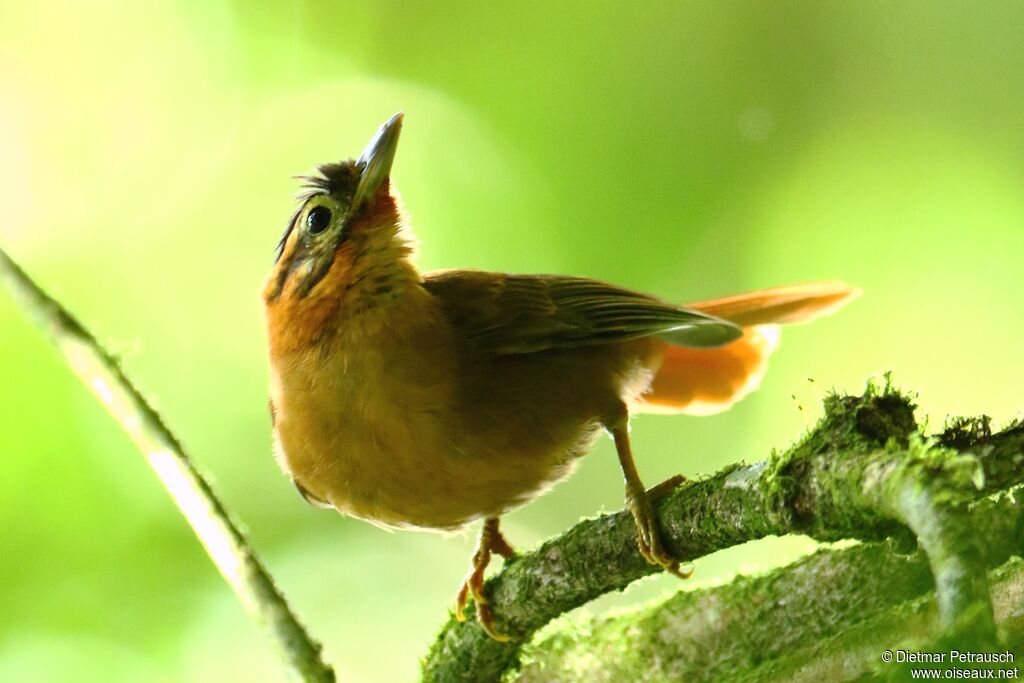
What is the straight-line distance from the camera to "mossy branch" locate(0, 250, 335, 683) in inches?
67.2

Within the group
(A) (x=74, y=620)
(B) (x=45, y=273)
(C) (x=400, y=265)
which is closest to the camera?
(C) (x=400, y=265)

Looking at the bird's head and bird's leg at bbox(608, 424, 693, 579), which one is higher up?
the bird's head

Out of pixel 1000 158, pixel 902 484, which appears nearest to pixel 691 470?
pixel 1000 158

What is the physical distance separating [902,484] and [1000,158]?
14.8 feet

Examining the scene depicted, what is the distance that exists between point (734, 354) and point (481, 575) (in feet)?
4.25

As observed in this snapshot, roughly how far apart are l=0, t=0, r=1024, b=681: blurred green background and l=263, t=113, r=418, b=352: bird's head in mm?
2372

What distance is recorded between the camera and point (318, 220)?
3.05m

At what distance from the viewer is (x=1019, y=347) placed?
188 inches

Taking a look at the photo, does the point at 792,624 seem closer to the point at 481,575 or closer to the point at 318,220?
the point at 481,575

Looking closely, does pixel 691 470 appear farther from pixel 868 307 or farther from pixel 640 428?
pixel 868 307

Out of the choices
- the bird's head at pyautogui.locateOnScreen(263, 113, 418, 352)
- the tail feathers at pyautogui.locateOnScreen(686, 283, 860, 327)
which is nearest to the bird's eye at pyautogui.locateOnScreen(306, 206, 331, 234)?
the bird's head at pyautogui.locateOnScreen(263, 113, 418, 352)

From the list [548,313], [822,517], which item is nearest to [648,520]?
[822,517]

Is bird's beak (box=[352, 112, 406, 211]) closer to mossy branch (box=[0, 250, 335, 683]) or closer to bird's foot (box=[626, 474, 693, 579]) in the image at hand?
mossy branch (box=[0, 250, 335, 683])

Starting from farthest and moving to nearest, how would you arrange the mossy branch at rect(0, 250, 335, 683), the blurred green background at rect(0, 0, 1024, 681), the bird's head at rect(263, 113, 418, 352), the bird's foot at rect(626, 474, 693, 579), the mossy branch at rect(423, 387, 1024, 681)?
the blurred green background at rect(0, 0, 1024, 681)
the bird's head at rect(263, 113, 418, 352)
the bird's foot at rect(626, 474, 693, 579)
the mossy branch at rect(0, 250, 335, 683)
the mossy branch at rect(423, 387, 1024, 681)
